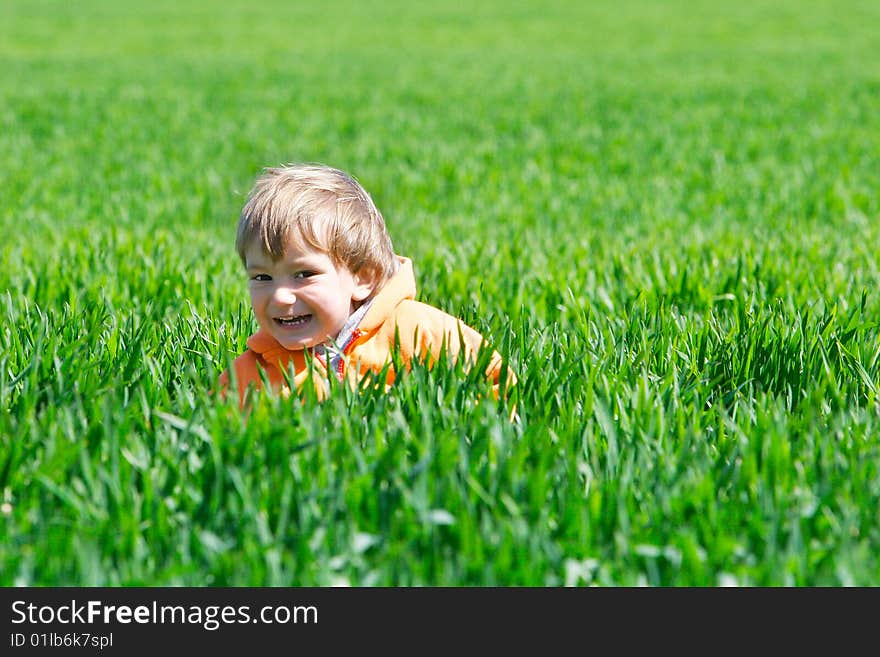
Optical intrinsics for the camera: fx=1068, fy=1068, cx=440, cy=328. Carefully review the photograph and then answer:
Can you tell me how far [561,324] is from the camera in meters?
3.48

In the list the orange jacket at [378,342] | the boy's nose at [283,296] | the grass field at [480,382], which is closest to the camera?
the grass field at [480,382]

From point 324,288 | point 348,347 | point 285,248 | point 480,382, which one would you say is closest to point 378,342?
point 348,347

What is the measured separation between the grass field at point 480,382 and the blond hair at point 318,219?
36cm

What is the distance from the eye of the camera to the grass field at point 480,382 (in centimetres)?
182

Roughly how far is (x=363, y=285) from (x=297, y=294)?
0.82ft

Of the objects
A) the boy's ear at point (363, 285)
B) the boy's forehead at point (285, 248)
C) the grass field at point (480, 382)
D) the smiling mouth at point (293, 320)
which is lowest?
the grass field at point (480, 382)

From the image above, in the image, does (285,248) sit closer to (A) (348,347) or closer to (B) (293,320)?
(B) (293,320)

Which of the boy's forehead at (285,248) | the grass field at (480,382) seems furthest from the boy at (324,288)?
the grass field at (480,382)

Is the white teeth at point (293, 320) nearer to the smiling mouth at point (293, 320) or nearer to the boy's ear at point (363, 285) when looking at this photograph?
the smiling mouth at point (293, 320)

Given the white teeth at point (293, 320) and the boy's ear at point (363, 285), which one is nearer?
the white teeth at point (293, 320)

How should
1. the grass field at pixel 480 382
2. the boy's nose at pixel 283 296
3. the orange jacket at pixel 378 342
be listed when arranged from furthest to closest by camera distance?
the orange jacket at pixel 378 342, the boy's nose at pixel 283 296, the grass field at pixel 480 382

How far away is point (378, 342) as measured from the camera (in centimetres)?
291

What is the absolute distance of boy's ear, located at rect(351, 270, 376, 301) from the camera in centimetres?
291

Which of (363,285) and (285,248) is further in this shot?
(363,285)
